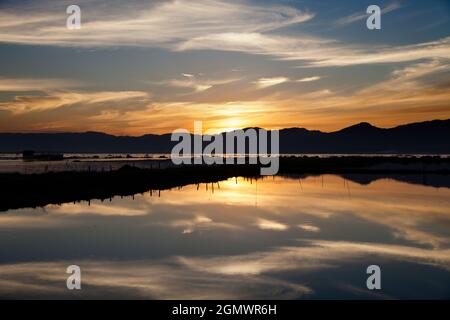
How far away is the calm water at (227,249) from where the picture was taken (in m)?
14.7

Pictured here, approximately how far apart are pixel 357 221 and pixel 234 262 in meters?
12.6

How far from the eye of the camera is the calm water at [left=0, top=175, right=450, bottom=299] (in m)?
14.7

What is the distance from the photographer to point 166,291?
14375 mm

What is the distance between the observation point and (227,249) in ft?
67.2
